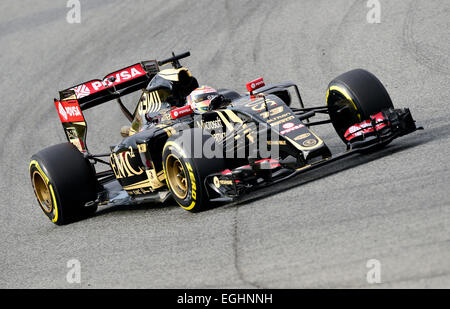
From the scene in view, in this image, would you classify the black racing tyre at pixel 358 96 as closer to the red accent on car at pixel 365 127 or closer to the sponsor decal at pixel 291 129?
the red accent on car at pixel 365 127

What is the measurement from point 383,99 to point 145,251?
339 centimetres

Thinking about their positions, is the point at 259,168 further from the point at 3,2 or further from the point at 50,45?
the point at 3,2

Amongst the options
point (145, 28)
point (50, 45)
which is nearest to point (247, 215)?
point (145, 28)

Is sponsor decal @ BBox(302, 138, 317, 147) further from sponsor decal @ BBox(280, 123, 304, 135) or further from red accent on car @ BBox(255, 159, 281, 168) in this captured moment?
red accent on car @ BBox(255, 159, 281, 168)

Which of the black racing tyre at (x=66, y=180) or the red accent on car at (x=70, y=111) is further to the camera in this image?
the red accent on car at (x=70, y=111)

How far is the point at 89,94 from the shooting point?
403 inches

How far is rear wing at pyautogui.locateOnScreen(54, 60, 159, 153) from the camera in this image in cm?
1016

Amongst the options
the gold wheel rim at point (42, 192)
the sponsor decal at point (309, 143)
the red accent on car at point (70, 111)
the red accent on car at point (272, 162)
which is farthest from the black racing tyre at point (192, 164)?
the gold wheel rim at point (42, 192)

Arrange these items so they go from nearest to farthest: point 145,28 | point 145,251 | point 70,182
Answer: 1. point 145,251
2. point 70,182
3. point 145,28

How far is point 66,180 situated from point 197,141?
2.44 m

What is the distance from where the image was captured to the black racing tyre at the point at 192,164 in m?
7.73

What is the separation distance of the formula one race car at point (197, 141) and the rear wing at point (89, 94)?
2 cm

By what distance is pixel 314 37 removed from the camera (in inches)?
616

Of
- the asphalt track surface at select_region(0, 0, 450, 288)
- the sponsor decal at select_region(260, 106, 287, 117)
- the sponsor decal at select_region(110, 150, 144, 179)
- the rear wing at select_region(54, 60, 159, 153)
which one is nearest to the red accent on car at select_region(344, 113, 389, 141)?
the asphalt track surface at select_region(0, 0, 450, 288)
